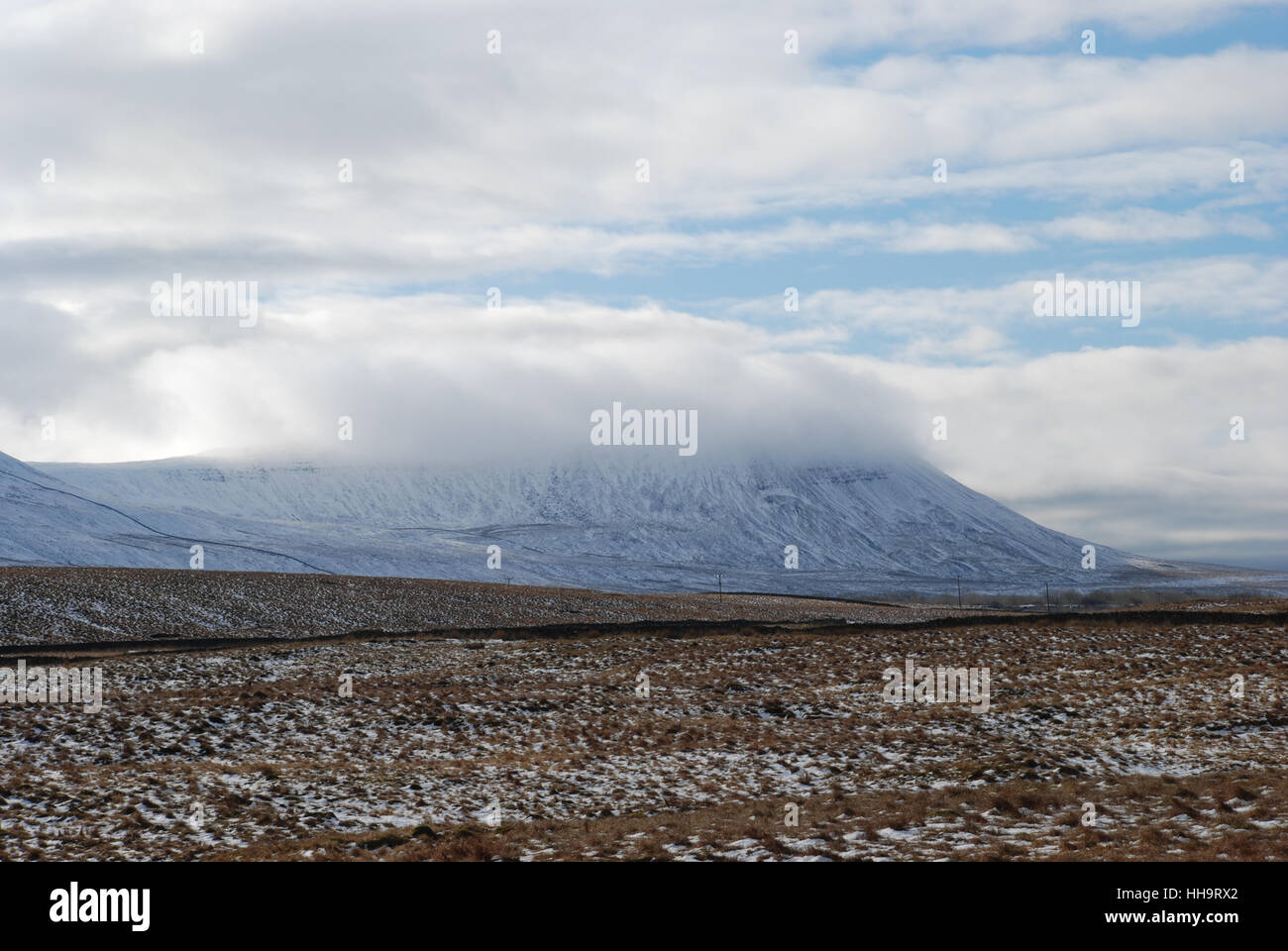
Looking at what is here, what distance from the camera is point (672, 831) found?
18.3 metres

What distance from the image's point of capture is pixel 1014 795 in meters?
20.0

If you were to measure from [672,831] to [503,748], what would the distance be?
10554mm

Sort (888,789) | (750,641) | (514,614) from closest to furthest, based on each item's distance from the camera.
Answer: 1. (888,789)
2. (750,641)
3. (514,614)

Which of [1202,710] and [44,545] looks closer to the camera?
[1202,710]

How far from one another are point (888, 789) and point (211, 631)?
58.0m

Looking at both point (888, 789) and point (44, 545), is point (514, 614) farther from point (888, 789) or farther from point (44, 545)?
point (44, 545)
